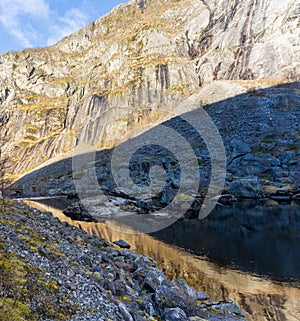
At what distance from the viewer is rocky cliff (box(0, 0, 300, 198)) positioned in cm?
9631

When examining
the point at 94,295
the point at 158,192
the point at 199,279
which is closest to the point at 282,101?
the point at 158,192

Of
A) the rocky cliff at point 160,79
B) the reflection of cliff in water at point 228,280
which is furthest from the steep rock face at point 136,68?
the reflection of cliff in water at point 228,280

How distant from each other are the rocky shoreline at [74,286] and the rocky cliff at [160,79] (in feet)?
215

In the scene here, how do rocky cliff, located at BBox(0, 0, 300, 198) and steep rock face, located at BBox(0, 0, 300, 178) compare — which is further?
steep rock face, located at BBox(0, 0, 300, 178)

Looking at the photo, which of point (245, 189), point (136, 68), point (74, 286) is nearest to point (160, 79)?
point (136, 68)

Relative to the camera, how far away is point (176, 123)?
10881 cm

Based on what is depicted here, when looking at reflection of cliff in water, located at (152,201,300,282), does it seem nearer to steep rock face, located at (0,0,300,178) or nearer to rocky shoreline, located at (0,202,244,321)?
rocky shoreline, located at (0,202,244,321)

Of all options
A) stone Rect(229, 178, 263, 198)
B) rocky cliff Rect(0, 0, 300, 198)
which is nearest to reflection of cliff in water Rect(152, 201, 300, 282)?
stone Rect(229, 178, 263, 198)

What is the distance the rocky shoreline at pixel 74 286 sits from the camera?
9.27 meters

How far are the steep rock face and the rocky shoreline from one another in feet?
323

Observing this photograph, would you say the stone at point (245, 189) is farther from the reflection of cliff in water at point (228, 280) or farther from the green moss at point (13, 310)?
the green moss at point (13, 310)

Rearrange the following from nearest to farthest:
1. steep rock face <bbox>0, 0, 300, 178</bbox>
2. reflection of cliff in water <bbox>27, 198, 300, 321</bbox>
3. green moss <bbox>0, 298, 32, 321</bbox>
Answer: green moss <bbox>0, 298, 32, 321</bbox>
reflection of cliff in water <bbox>27, 198, 300, 321</bbox>
steep rock face <bbox>0, 0, 300, 178</bbox>

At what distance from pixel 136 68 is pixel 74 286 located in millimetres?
136391

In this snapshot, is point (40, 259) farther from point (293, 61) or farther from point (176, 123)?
point (293, 61)
